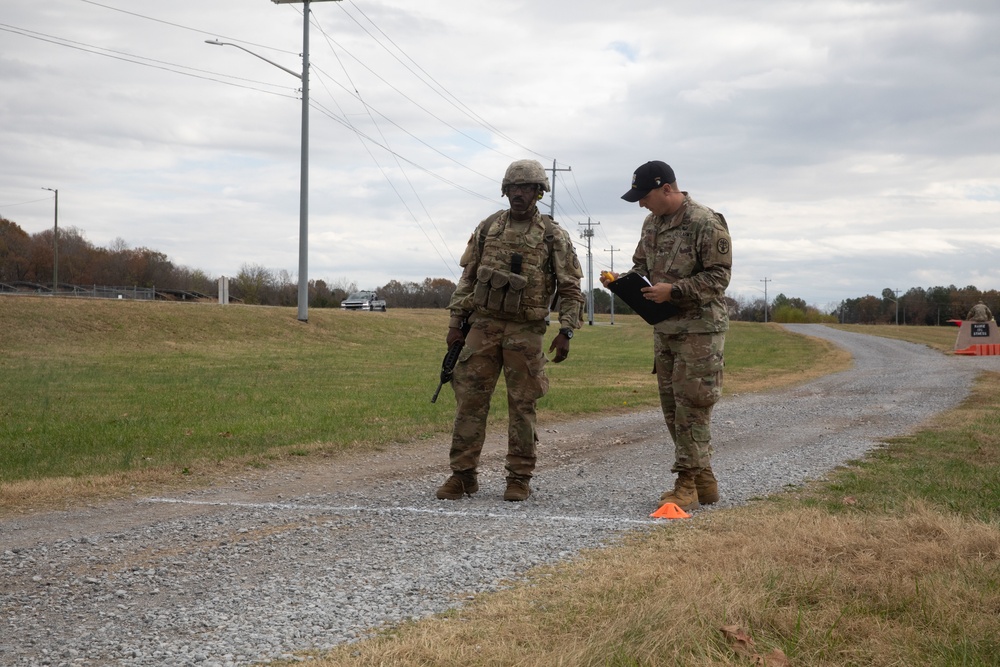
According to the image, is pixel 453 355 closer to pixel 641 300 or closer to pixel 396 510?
pixel 396 510

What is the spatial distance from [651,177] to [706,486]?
2.23 m

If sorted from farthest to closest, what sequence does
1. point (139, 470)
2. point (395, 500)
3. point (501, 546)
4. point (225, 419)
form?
point (225, 419) → point (139, 470) → point (395, 500) → point (501, 546)

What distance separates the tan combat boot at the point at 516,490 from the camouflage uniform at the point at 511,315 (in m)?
0.04

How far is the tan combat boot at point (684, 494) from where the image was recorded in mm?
6688

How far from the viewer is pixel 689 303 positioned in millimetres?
6703

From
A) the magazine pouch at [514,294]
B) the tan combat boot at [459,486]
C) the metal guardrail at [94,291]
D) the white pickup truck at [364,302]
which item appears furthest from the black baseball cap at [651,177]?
A: the white pickup truck at [364,302]

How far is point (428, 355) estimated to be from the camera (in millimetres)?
30234

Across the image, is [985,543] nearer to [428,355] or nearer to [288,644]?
[288,644]

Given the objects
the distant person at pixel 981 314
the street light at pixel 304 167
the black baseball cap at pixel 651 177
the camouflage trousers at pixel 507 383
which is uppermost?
the street light at pixel 304 167

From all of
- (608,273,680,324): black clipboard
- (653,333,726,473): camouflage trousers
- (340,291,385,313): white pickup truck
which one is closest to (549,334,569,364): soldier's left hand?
(608,273,680,324): black clipboard

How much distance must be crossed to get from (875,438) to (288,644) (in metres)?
8.82

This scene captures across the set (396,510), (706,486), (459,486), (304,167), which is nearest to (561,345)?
(459,486)

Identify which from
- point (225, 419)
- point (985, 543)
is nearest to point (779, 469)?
point (985, 543)

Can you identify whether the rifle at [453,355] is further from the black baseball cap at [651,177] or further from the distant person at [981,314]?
the distant person at [981,314]
